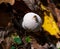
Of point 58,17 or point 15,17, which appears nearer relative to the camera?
point 15,17

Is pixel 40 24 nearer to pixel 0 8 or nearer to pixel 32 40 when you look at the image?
pixel 32 40

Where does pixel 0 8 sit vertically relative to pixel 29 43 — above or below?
above

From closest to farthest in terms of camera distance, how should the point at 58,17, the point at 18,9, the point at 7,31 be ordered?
the point at 7,31 → the point at 18,9 → the point at 58,17

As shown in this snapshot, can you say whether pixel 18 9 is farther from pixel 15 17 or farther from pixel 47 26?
pixel 47 26

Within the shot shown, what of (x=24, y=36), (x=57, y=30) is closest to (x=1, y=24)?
(x=24, y=36)

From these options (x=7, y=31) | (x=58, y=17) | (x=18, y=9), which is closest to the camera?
(x=7, y=31)

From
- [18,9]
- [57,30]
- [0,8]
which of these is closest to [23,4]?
[18,9]
